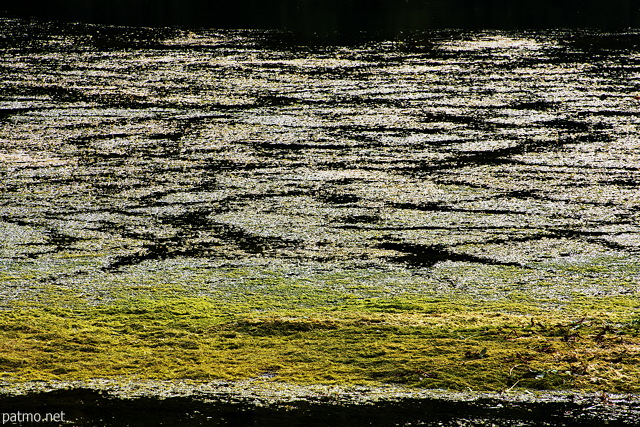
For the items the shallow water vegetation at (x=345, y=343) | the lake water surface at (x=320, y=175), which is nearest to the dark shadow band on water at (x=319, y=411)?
the shallow water vegetation at (x=345, y=343)

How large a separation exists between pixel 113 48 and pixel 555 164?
541cm

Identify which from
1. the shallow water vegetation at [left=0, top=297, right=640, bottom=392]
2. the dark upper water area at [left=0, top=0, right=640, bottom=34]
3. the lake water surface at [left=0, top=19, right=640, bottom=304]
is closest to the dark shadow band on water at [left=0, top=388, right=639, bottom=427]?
the shallow water vegetation at [left=0, top=297, right=640, bottom=392]

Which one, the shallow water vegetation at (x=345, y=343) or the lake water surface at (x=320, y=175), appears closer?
the shallow water vegetation at (x=345, y=343)

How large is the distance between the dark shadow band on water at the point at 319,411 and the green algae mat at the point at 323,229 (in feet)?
0.26

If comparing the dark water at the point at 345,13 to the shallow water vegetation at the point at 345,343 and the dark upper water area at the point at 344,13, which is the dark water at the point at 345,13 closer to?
the dark upper water area at the point at 344,13

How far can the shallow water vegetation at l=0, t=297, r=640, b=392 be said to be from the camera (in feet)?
6.44

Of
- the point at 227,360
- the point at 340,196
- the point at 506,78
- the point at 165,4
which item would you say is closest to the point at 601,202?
the point at 340,196

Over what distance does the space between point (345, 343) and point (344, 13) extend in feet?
34.9

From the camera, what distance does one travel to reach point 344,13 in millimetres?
12328

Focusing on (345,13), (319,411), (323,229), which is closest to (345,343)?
(319,411)

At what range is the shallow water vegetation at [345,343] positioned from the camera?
1964mm

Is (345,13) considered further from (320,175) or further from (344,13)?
(320,175)

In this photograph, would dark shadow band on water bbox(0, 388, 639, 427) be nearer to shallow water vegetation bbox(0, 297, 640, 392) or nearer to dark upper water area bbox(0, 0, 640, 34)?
shallow water vegetation bbox(0, 297, 640, 392)

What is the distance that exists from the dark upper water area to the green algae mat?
416 cm
